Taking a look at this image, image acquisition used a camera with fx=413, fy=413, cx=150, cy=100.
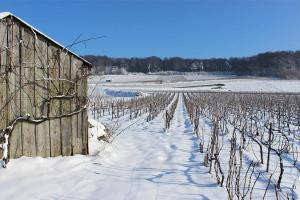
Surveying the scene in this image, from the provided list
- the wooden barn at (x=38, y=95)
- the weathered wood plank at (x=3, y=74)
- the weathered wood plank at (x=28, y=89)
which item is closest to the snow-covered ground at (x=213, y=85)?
the wooden barn at (x=38, y=95)

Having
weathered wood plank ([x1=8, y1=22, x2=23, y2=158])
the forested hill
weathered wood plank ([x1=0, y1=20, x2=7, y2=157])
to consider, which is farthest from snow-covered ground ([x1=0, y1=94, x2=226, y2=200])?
the forested hill

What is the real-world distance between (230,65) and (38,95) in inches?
5239

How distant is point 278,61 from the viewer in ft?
397

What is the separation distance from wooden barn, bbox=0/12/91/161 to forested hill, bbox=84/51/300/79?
9667 cm

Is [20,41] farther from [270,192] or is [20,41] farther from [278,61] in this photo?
[278,61]

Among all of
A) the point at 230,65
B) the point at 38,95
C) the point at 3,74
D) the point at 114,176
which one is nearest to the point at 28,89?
the point at 38,95

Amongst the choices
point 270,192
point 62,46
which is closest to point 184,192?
point 270,192

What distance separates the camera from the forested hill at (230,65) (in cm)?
11512

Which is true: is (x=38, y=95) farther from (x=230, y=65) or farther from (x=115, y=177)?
(x=230, y=65)

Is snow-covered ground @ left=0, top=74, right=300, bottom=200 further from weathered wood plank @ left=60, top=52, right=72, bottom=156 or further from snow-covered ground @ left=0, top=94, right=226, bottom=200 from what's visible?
weathered wood plank @ left=60, top=52, right=72, bottom=156

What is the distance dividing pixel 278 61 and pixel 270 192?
12179cm

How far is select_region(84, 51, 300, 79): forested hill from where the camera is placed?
378ft

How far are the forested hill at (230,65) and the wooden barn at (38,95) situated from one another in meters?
96.7

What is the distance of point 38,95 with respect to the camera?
23.0 feet
